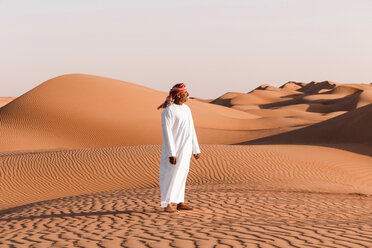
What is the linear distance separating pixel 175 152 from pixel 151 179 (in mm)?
8789

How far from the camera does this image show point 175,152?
7133 millimetres

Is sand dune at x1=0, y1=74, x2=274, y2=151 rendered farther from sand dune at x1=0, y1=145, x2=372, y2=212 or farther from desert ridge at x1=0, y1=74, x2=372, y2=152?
sand dune at x1=0, y1=145, x2=372, y2=212

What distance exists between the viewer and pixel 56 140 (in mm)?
30922

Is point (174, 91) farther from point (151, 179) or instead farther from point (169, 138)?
point (151, 179)

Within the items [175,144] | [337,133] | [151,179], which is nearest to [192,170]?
[151,179]

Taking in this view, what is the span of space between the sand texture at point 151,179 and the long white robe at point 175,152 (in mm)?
364

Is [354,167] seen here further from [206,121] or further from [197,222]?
[206,121]

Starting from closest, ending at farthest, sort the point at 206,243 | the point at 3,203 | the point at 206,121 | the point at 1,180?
the point at 206,243 < the point at 3,203 < the point at 1,180 < the point at 206,121

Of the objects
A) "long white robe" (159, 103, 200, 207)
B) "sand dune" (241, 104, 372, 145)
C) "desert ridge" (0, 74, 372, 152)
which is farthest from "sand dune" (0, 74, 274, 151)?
"long white robe" (159, 103, 200, 207)

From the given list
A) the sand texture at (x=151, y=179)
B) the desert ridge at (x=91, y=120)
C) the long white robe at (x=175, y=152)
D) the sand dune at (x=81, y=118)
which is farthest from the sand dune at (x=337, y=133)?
the long white robe at (x=175, y=152)

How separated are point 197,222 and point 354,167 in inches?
475

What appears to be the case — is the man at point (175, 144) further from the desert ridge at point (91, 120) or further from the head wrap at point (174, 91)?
the desert ridge at point (91, 120)

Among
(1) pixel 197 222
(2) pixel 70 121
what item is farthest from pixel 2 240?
(2) pixel 70 121

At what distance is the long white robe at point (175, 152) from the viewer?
7207 millimetres
